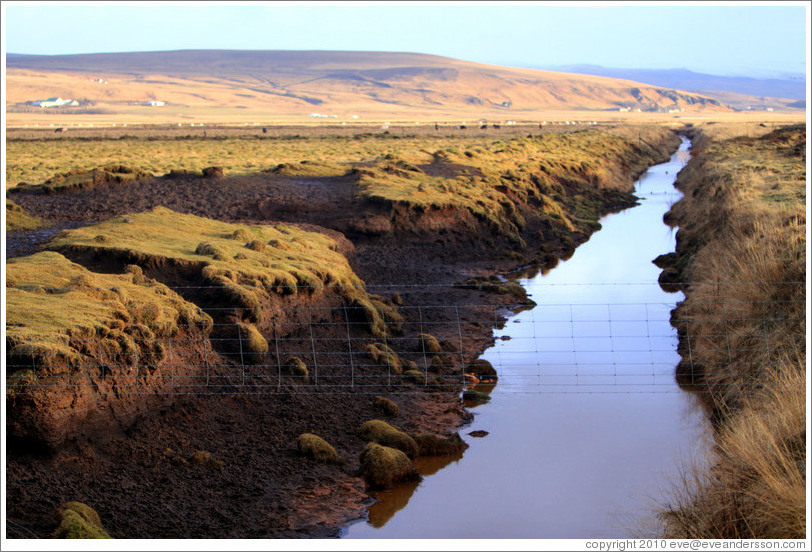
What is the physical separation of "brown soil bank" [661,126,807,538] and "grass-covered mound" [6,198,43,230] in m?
13.2

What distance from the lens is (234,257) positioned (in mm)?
14148

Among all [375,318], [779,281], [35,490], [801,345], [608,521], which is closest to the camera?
[35,490]

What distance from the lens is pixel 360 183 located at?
26.3 m

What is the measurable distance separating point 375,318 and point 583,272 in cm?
923

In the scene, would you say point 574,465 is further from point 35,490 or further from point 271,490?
point 35,490

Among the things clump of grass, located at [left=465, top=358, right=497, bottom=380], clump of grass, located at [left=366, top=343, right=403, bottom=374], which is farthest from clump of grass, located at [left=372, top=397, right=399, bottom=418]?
clump of grass, located at [left=465, top=358, right=497, bottom=380]

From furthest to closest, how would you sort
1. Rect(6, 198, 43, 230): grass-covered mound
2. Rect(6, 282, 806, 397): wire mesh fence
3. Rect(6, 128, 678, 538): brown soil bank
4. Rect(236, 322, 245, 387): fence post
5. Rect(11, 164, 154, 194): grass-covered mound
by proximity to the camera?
Rect(11, 164, 154, 194): grass-covered mound, Rect(6, 198, 43, 230): grass-covered mound, Rect(236, 322, 245, 387): fence post, Rect(6, 282, 806, 397): wire mesh fence, Rect(6, 128, 678, 538): brown soil bank

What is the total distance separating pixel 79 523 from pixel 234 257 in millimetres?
7446

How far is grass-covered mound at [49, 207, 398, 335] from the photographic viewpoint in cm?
1280

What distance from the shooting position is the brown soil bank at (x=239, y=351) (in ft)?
27.2

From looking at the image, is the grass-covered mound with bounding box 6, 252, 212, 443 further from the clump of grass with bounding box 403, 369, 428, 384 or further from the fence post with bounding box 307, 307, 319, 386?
the clump of grass with bounding box 403, 369, 428, 384

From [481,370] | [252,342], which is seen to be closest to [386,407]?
[252,342]

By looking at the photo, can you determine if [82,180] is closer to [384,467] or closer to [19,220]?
[19,220]

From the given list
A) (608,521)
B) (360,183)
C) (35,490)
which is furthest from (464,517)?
(360,183)
